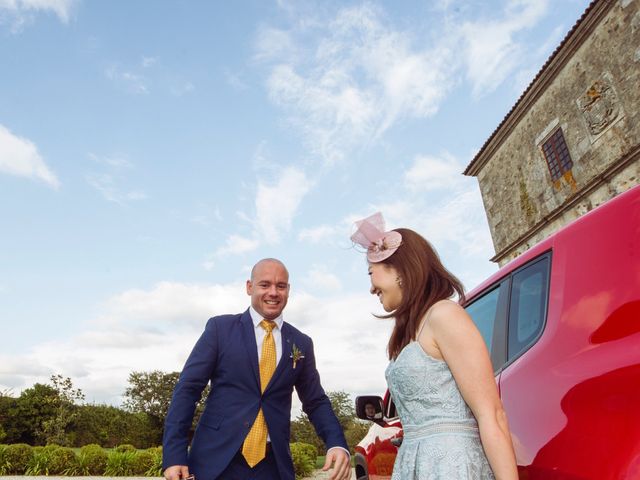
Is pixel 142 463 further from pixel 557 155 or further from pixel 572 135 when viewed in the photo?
pixel 572 135

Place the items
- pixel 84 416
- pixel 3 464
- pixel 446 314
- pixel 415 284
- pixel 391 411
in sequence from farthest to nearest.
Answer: pixel 84 416, pixel 3 464, pixel 391 411, pixel 415 284, pixel 446 314

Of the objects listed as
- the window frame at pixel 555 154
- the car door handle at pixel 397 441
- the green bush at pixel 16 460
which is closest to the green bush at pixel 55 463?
the green bush at pixel 16 460

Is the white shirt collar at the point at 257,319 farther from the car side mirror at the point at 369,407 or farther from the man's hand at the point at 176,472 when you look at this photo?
the man's hand at the point at 176,472

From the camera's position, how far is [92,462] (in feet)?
51.4

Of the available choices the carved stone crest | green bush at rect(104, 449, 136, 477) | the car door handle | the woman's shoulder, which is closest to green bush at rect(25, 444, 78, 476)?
green bush at rect(104, 449, 136, 477)

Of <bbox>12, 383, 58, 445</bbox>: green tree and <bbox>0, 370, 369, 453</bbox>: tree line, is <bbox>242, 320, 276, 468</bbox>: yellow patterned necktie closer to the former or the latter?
<bbox>0, 370, 369, 453</bbox>: tree line

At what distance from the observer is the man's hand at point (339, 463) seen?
8.89 ft

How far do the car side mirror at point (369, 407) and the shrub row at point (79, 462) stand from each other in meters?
14.4

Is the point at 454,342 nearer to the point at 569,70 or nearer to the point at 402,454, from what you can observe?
the point at 402,454

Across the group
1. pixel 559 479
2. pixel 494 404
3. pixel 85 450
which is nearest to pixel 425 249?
pixel 494 404

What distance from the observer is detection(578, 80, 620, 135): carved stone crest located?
43.3 feet

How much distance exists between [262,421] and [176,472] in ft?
1.69

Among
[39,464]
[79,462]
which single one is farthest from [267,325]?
[39,464]

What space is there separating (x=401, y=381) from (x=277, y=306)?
1.41 metres
